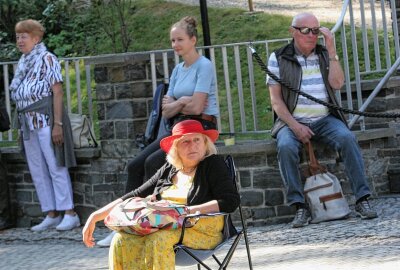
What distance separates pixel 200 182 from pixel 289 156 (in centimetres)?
264

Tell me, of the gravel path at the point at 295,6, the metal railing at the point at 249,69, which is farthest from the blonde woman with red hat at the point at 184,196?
the gravel path at the point at 295,6

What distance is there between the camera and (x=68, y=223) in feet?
34.5

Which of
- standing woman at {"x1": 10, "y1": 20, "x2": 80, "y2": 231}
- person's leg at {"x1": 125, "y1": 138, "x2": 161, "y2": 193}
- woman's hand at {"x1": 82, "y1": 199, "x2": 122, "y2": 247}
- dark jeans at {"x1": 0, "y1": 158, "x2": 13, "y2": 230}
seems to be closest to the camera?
woman's hand at {"x1": 82, "y1": 199, "x2": 122, "y2": 247}

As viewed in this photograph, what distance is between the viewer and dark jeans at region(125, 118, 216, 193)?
357 inches

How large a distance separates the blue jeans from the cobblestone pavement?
0.96 feet

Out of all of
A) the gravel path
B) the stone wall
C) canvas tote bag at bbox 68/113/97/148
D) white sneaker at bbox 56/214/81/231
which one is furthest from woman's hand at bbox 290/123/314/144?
the gravel path

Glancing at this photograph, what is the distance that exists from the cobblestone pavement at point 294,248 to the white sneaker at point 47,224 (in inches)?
7.3

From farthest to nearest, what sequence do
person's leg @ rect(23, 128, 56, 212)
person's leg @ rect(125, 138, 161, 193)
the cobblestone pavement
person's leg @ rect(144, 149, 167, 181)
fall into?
person's leg @ rect(23, 128, 56, 212) → person's leg @ rect(125, 138, 161, 193) → person's leg @ rect(144, 149, 167, 181) → the cobblestone pavement

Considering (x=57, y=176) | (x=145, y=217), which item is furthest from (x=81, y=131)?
(x=145, y=217)

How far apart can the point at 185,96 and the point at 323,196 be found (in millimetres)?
1385

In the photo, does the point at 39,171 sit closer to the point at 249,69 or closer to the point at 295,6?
the point at 249,69

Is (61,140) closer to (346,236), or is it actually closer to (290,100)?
(290,100)

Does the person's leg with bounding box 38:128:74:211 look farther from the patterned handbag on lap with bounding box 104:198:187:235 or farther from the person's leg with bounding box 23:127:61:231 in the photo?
the patterned handbag on lap with bounding box 104:198:187:235

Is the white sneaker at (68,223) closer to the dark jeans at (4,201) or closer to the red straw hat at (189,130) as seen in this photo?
the dark jeans at (4,201)
